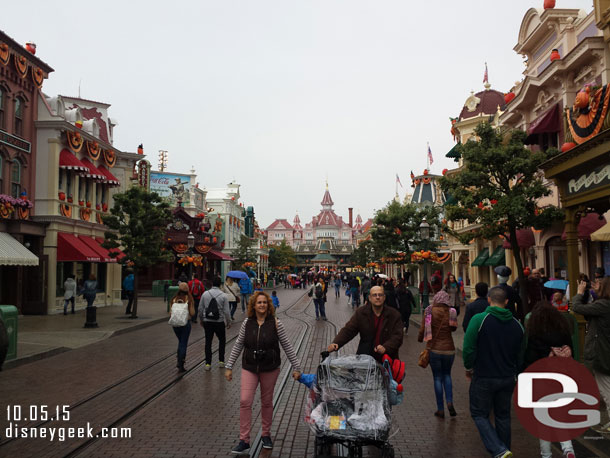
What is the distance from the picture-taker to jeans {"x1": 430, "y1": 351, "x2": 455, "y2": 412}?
7.01 meters

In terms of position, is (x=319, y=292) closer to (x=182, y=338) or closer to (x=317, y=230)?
(x=182, y=338)

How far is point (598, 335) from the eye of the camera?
20.1 feet

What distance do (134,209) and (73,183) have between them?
4.71 m

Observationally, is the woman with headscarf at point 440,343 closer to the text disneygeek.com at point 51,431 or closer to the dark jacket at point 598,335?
the dark jacket at point 598,335

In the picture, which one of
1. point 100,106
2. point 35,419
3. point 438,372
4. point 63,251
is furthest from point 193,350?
point 100,106

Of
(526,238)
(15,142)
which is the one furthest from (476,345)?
(15,142)

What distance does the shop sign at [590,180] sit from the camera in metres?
8.76

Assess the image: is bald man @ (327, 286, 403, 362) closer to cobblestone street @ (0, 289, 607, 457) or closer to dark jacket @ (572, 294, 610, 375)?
cobblestone street @ (0, 289, 607, 457)

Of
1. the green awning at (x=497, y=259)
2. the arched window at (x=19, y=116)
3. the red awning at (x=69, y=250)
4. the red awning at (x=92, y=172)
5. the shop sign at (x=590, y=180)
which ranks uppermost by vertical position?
the arched window at (x=19, y=116)

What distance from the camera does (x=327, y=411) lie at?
16.4ft

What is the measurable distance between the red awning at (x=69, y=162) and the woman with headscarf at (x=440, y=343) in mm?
19586

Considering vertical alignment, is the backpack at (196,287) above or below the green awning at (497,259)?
below

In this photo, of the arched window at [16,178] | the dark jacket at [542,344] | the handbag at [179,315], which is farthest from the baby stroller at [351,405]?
the arched window at [16,178]

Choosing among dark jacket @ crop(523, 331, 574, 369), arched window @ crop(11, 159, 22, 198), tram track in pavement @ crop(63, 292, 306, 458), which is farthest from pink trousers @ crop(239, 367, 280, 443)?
arched window @ crop(11, 159, 22, 198)
